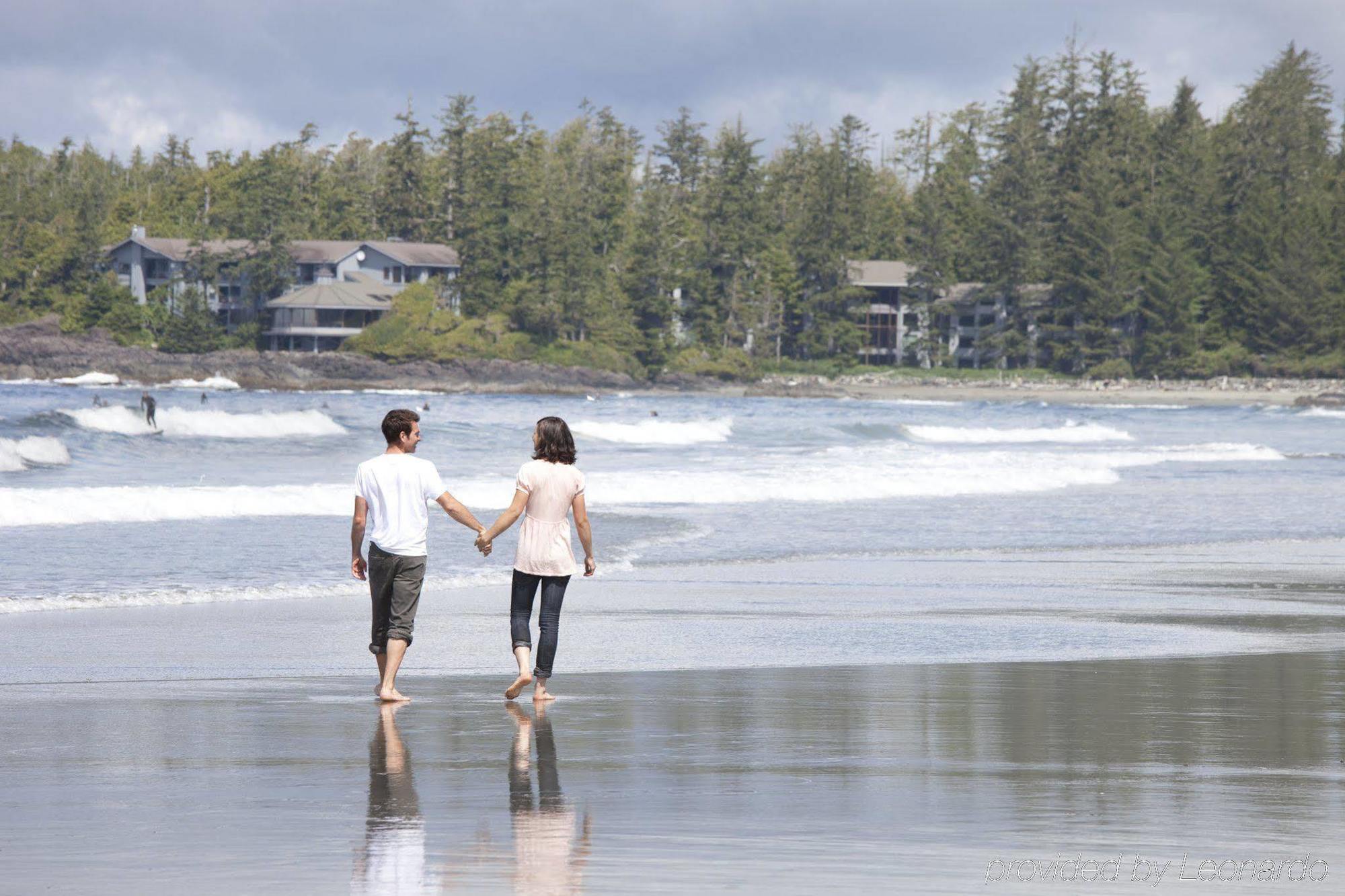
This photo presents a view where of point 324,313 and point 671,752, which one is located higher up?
point 324,313

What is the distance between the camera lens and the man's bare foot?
862 cm

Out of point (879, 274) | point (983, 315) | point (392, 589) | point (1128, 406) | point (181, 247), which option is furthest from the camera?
point (879, 274)

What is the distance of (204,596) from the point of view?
44.5ft

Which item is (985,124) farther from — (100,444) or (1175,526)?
(1175,526)

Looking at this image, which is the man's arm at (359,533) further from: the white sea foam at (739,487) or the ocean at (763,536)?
the white sea foam at (739,487)

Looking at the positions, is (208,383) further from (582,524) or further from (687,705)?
(687,705)

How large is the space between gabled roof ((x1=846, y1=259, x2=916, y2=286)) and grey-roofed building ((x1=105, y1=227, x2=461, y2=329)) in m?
30.8

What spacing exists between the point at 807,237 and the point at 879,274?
642cm

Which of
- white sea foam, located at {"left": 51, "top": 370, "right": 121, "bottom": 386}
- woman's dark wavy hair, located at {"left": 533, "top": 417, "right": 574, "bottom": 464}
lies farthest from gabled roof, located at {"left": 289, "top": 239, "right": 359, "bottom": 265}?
woman's dark wavy hair, located at {"left": 533, "top": 417, "right": 574, "bottom": 464}

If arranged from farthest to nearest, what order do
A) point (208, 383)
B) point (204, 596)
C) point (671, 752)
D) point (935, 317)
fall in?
point (935, 317) < point (208, 383) < point (204, 596) < point (671, 752)

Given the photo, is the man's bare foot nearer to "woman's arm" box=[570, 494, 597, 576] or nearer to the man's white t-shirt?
"woman's arm" box=[570, 494, 597, 576]

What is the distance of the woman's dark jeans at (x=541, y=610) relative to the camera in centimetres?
888

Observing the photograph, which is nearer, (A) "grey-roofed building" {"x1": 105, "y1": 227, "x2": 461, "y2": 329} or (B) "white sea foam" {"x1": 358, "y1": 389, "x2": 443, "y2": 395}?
(B) "white sea foam" {"x1": 358, "y1": 389, "x2": 443, "y2": 395}

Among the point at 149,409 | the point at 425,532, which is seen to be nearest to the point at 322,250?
the point at 149,409
